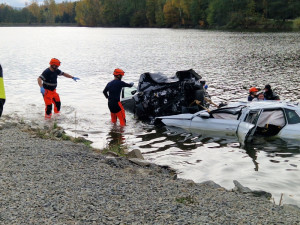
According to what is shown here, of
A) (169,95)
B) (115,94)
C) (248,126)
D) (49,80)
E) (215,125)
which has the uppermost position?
(49,80)

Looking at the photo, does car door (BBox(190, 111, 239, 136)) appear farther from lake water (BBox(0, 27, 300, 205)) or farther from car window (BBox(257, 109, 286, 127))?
car window (BBox(257, 109, 286, 127))

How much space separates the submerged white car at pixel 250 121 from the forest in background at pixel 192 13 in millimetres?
77869

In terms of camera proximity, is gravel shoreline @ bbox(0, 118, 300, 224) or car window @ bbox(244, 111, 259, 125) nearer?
gravel shoreline @ bbox(0, 118, 300, 224)

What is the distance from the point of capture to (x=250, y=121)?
1111 centimetres

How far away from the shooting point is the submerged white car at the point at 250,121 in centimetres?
1062

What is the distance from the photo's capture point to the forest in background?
303 feet

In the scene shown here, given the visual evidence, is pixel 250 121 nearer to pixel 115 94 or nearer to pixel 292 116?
pixel 292 116

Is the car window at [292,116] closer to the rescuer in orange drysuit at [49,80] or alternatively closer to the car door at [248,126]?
the car door at [248,126]

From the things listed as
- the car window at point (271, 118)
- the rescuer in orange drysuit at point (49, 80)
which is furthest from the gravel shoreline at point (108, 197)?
the rescuer in orange drysuit at point (49, 80)

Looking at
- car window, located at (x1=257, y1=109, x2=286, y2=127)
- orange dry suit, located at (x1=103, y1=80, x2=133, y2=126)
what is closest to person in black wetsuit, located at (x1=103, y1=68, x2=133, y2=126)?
orange dry suit, located at (x1=103, y1=80, x2=133, y2=126)

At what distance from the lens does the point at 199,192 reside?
261 inches

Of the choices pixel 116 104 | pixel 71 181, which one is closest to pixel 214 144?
pixel 116 104

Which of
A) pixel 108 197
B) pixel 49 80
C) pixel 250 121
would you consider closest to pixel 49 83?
pixel 49 80

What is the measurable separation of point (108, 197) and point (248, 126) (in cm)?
604
